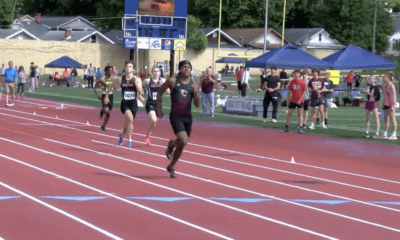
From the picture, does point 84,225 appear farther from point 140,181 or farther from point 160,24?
point 160,24

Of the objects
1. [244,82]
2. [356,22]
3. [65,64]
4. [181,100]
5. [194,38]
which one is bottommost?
[244,82]

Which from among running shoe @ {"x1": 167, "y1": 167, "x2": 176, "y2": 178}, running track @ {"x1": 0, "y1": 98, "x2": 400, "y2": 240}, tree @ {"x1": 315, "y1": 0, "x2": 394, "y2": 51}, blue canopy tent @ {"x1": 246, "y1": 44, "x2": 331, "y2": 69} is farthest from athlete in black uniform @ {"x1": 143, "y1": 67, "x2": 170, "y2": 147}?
tree @ {"x1": 315, "y1": 0, "x2": 394, "y2": 51}

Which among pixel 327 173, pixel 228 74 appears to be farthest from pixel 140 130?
pixel 228 74

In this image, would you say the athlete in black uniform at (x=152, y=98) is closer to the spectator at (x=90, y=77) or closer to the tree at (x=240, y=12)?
the spectator at (x=90, y=77)

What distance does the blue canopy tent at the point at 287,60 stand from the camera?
1324 inches

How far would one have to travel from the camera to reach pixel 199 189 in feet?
40.0

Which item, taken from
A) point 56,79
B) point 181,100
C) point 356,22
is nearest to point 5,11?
point 56,79

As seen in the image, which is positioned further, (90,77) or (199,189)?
(90,77)

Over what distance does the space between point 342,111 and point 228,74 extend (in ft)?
158

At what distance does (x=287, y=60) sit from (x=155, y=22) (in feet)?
56.6

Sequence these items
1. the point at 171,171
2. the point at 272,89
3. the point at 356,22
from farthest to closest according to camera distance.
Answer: the point at 356,22 → the point at 272,89 → the point at 171,171

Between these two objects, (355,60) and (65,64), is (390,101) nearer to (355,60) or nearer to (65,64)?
(355,60)

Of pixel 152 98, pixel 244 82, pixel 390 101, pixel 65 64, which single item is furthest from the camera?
pixel 65 64

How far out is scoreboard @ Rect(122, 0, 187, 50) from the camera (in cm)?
4922
